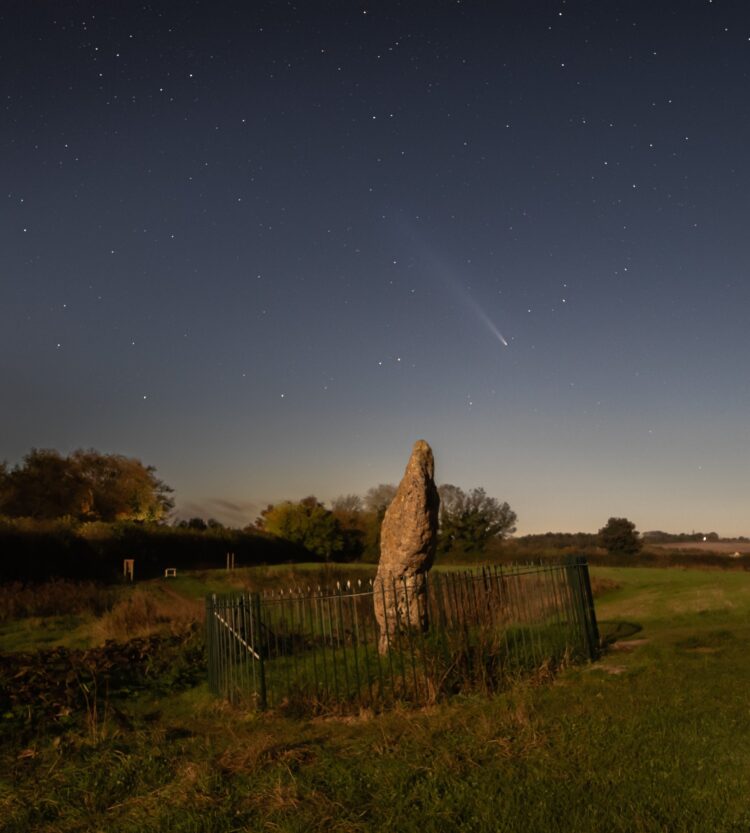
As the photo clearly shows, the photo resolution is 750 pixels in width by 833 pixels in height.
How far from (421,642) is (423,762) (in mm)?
3632

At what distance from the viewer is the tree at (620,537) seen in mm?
71750

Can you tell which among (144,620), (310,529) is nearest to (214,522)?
(310,529)

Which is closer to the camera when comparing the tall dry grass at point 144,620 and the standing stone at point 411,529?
the standing stone at point 411,529

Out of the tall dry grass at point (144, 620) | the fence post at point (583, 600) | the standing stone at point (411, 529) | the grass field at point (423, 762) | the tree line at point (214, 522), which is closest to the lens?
the grass field at point (423, 762)

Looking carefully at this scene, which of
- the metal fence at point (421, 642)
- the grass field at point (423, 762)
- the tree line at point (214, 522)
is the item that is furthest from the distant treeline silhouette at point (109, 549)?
the grass field at point (423, 762)

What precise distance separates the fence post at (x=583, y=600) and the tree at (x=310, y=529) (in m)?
A: 41.7

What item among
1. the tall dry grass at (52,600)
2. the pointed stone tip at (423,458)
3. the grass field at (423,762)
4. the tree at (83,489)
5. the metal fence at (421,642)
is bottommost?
the grass field at (423,762)

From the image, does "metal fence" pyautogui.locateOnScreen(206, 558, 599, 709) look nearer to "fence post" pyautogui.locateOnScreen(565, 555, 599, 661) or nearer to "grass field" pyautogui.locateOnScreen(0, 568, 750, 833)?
"fence post" pyautogui.locateOnScreen(565, 555, 599, 661)

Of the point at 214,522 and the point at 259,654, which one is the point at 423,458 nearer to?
the point at 259,654

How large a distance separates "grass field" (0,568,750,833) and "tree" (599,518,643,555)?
63.8 meters

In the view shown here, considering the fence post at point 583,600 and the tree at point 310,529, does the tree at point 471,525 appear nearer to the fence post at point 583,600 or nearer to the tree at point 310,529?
the tree at point 310,529

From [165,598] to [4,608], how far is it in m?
5.36

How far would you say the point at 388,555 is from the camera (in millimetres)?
14195

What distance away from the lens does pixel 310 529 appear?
54875 mm
